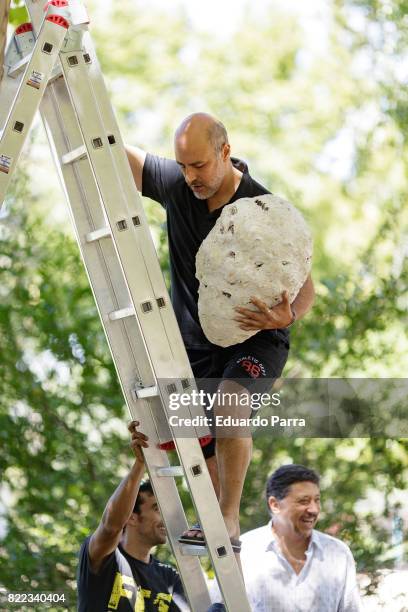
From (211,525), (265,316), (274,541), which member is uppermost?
(265,316)

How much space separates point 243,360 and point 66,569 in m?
2.55

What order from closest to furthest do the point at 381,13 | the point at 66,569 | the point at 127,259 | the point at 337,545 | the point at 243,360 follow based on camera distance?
1. the point at 127,259
2. the point at 243,360
3. the point at 337,545
4. the point at 66,569
5. the point at 381,13

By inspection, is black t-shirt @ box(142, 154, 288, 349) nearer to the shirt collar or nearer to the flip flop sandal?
the flip flop sandal

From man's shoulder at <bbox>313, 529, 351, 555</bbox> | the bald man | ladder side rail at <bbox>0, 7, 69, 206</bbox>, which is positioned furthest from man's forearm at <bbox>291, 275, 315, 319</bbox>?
man's shoulder at <bbox>313, 529, 351, 555</bbox>

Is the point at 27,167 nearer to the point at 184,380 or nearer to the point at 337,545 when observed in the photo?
the point at 337,545

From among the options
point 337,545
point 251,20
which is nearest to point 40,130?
point 251,20

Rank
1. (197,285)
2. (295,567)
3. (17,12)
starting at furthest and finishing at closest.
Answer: (295,567) < (17,12) < (197,285)

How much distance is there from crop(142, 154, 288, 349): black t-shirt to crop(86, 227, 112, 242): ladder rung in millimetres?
239

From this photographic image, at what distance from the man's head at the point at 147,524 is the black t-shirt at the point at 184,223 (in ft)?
2.95

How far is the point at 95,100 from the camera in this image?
8.13 ft

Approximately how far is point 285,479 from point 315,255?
1.31 meters

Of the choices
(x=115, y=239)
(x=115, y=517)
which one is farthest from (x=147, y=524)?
(x=115, y=239)

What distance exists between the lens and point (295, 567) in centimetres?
392

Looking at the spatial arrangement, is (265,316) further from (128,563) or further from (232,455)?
(128,563)
